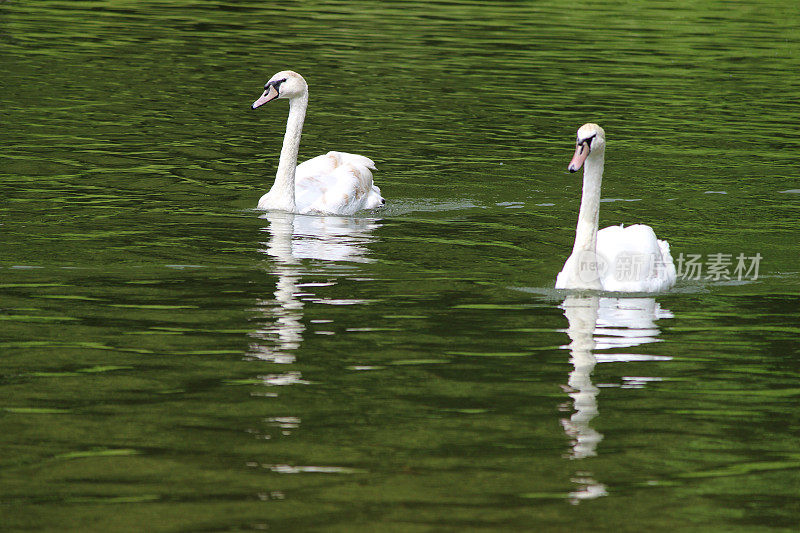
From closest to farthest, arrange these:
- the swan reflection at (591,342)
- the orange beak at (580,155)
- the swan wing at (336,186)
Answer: the swan reflection at (591,342) → the orange beak at (580,155) → the swan wing at (336,186)

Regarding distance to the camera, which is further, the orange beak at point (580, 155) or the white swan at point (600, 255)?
the white swan at point (600, 255)

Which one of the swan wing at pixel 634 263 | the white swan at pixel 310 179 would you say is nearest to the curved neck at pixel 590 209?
the swan wing at pixel 634 263

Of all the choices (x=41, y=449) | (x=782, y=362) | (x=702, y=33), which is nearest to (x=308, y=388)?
(x=41, y=449)

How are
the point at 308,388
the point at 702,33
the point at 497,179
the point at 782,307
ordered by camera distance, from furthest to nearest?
the point at 702,33
the point at 497,179
the point at 782,307
the point at 308,388

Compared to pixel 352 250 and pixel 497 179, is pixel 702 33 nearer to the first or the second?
pixel 497 179

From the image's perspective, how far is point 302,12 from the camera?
43.5 m

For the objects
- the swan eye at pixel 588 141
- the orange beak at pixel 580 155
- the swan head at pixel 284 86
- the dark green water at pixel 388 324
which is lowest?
the dark green water at pixel 388 324

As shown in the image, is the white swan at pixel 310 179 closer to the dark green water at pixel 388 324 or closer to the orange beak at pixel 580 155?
the dark green water at pixel 388 324

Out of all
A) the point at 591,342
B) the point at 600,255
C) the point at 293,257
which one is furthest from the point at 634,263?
the point at 293,257

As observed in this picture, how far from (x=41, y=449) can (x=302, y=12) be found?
3702cm

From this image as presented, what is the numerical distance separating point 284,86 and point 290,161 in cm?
138

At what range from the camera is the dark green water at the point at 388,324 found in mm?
7191

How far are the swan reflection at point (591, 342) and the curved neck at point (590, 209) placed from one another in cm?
51

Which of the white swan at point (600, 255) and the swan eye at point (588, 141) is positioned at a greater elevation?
the swan eye at point (588, 141)
